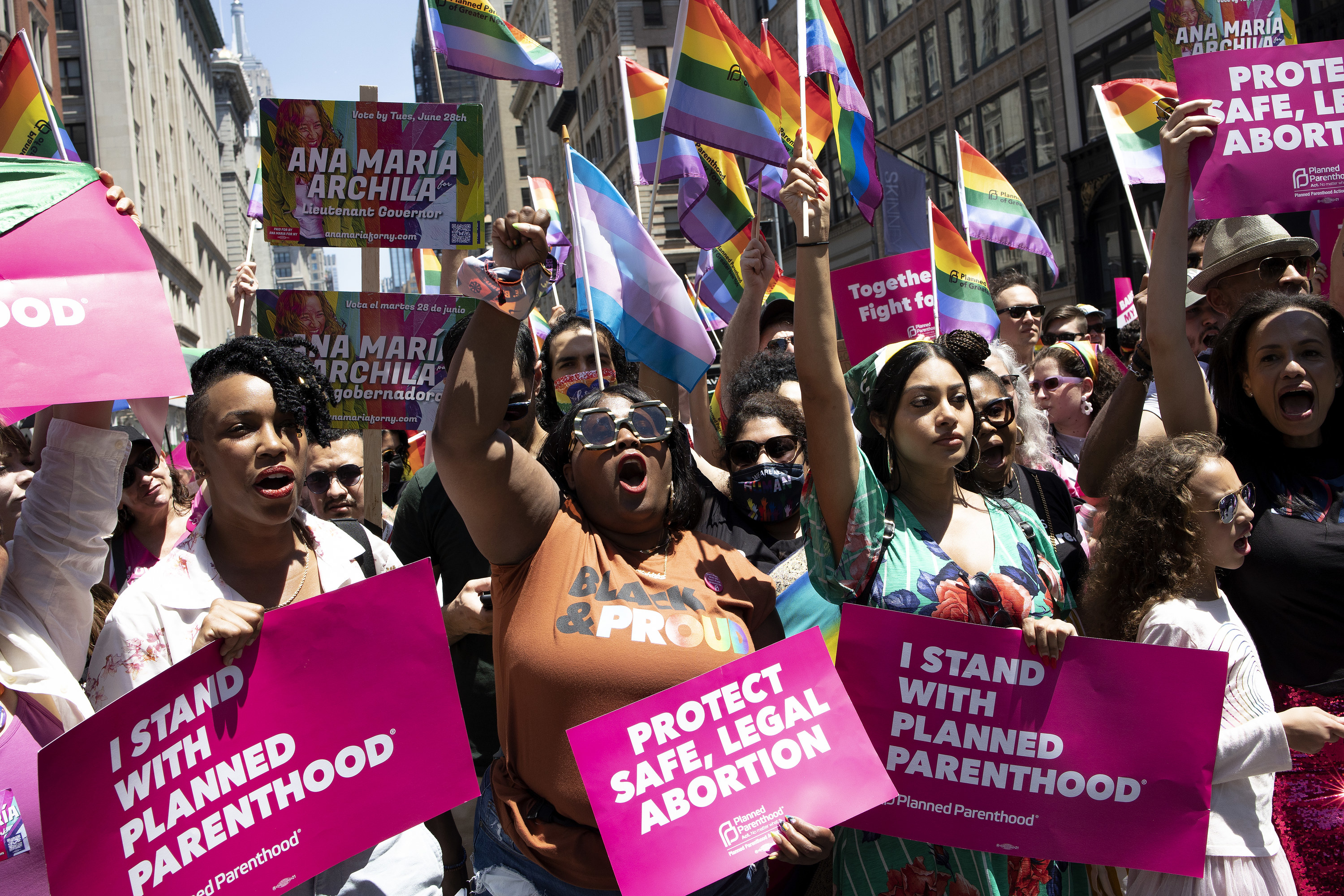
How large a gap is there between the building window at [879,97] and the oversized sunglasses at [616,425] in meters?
32.7

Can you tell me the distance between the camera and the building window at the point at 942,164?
29.5m

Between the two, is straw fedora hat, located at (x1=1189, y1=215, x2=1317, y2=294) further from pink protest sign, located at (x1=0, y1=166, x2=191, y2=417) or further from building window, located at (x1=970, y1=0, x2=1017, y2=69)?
building window, located at (x1=970, y1=0, x2=1017, y2=69)

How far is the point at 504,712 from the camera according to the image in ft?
8.84

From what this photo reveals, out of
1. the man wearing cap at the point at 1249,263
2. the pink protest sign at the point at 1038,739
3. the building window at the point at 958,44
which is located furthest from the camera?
the building window at the point at 958,44

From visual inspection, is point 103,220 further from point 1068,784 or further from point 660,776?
point 1068,784

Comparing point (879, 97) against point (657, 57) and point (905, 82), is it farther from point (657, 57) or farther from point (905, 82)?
point (657, 57)

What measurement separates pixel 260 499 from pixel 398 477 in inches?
196

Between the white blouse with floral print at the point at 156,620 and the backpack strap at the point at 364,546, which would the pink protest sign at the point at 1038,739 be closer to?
the backpack strap at the point at 364,546

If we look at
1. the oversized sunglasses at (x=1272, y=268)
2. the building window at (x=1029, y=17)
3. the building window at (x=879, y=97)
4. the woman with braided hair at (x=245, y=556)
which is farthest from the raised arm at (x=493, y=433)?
the building window at (x=879, y=97)

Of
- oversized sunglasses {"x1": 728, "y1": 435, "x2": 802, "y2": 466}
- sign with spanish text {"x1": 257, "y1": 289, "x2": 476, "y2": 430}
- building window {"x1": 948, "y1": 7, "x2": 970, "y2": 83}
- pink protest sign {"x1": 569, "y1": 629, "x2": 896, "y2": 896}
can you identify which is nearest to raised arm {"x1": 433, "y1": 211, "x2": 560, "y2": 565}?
pink protest sign {"x1": 569, "y1": 629, "x2": 896, "y2": 896}

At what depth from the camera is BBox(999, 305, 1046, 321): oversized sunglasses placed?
7.11 meters

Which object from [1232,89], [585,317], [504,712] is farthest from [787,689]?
[1232,89]

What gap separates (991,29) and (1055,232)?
20.8 feet

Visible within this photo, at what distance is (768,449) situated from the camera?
3.74 m
